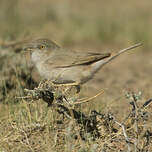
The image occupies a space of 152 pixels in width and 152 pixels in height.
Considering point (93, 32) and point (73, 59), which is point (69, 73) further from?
Answer: point (93, 32)

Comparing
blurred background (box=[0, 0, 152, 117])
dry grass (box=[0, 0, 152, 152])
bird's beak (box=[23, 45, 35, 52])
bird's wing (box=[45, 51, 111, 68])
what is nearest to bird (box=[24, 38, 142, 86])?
bird's wing (box=[45, 51, 111, 68])

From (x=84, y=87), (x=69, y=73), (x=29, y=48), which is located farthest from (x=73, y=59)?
(x=29, y=48)

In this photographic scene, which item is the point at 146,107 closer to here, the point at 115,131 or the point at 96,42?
the point at 115,131

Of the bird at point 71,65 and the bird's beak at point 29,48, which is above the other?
the bird's beak at point 29,48

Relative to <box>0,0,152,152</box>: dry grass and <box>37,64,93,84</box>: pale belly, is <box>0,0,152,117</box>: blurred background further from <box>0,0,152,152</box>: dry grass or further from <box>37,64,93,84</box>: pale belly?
<box>37,64,93,84</box>: pale belly

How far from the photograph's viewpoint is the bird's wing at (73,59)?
573cm

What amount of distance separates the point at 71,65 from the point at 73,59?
0.12 metres

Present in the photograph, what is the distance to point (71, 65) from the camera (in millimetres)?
5871

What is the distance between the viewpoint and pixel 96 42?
11.6m

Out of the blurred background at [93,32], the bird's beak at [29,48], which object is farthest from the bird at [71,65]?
the blurred background at [93,32]

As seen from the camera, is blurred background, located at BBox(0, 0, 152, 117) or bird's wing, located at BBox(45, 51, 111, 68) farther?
blurred background, located at BBox(0, 0, 152, 117)

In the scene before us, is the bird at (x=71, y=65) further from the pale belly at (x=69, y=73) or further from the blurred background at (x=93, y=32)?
the blurred background at (x=93, y=32)

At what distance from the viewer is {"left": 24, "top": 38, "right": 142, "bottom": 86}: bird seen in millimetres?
5648

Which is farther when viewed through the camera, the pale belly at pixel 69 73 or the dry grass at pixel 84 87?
the pale belly at pixel 69 73
